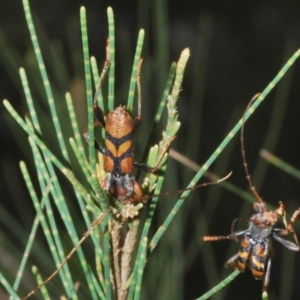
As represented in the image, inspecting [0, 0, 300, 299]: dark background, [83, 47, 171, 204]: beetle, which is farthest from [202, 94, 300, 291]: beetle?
[0, 0, 300, 299]: dark background

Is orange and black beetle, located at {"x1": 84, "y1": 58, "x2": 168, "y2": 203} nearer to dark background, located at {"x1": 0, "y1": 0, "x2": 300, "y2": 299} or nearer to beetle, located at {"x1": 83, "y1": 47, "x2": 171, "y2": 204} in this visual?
beetle, located at {"x1": 83, "y1": 47, "x2": 171, "y2": 204}

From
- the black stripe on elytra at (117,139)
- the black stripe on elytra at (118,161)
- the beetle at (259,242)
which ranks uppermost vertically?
the black stripe on elytra at (117,139)

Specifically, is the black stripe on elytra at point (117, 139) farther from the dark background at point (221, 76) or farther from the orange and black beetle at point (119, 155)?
the dark background at point (221, 76)

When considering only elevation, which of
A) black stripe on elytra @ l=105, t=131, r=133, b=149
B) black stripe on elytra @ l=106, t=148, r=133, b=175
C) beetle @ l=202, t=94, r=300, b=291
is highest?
black stripe on elytra @ l=105, t=131, r=133, b=149

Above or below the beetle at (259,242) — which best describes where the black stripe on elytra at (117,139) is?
above

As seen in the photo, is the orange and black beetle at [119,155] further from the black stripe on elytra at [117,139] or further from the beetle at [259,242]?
the beetle at [259,242]

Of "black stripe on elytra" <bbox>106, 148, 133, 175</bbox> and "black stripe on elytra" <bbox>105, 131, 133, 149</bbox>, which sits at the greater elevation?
"black stripe on elytra" <bbox>105, 131, 133, 149</bbox>

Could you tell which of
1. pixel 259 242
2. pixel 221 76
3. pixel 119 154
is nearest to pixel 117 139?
pixel 119 154

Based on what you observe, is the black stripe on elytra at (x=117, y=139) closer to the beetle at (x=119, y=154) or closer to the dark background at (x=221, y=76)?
the beetle at (x=119, y=154)

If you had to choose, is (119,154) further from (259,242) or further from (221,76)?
(221,76)

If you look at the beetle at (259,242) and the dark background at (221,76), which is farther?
the dark background at (221,76)

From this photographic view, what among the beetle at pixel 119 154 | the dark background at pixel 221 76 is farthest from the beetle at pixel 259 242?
the dark background at pixel 221 76

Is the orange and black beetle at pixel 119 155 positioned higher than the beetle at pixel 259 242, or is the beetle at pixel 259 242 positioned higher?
the orange and black beetle at pixel 119 155

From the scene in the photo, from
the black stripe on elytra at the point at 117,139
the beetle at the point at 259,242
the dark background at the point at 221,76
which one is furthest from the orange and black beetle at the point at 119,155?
the dark background at the point at 221,76
